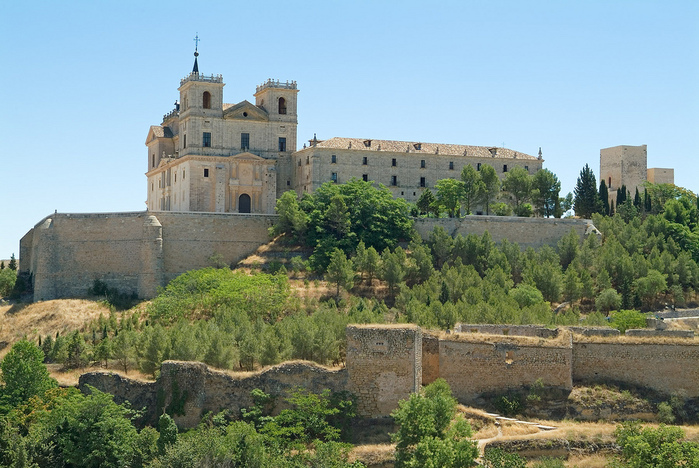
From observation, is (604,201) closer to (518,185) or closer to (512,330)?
(518,185)

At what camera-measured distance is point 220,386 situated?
29.8 metres

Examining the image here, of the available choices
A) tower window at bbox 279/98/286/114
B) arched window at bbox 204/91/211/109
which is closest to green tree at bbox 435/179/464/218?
tower window at bbox 279/98/286/114

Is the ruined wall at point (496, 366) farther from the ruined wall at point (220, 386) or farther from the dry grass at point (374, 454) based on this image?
the dry grass at point (374, 454)

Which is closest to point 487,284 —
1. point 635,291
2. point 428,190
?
point 635,291

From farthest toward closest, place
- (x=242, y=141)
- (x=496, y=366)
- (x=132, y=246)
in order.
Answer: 1. (x=242, y=141)
2. (x=132, y=246)
3. (x=496, y=366)

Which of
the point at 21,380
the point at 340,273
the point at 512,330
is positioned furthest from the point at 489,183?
the point at 21,380

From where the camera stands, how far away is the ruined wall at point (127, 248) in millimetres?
53500

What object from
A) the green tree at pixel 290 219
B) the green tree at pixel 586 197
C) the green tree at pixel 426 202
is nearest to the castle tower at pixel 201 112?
the green tree at pixel 290 219

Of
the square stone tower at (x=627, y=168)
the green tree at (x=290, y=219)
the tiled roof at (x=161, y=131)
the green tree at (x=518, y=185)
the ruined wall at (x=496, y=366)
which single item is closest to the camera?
the ruined wall at (x=496, y=366)

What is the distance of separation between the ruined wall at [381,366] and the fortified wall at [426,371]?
0.09ft

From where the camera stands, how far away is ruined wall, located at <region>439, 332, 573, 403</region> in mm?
30812

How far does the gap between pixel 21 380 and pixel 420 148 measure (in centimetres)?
3684

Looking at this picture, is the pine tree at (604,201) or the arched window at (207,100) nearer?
the arched window at (207,100)

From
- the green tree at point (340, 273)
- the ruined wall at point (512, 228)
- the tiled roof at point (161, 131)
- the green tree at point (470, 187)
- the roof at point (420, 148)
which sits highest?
the tiled roof at point (161, 131)
